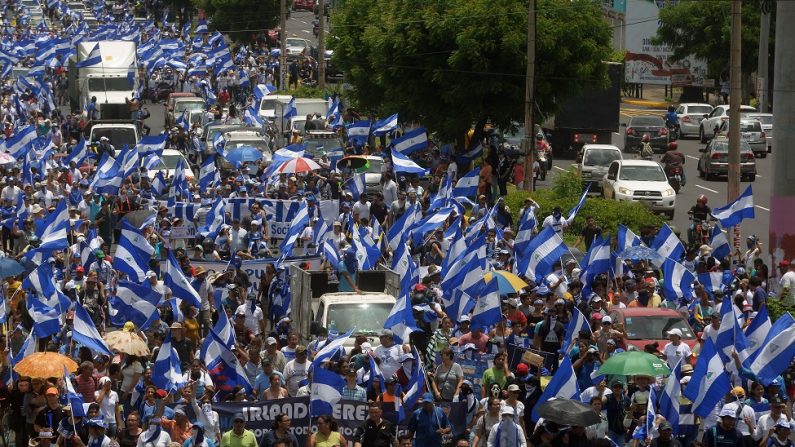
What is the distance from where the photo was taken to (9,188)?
3100cm

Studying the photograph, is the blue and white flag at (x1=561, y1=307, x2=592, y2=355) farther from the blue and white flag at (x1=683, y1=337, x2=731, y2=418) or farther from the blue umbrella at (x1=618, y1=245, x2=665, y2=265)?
the blue umbrella at (x1=618, y1=245, x2=665, y2=265)

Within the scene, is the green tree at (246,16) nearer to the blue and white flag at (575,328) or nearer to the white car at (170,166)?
the white car at (170,166)

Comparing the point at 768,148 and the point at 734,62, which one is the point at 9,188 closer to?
the point at 734,62

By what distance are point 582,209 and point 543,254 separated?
8.08m

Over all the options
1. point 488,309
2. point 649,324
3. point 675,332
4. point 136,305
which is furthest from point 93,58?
point 675,332

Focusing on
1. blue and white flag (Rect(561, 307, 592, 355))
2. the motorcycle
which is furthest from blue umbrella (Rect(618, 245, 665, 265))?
the motorcycle

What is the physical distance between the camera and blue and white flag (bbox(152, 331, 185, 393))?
55.9ft

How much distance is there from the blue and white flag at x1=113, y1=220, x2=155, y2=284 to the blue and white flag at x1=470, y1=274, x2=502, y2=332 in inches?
187

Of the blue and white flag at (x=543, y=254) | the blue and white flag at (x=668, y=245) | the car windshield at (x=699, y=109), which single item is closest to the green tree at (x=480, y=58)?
the car windshield at (x=699, y=109)

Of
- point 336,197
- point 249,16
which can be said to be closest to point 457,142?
point 336,197

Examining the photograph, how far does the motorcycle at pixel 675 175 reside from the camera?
39.9 metres

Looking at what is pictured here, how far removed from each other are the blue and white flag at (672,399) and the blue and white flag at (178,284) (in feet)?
23.2

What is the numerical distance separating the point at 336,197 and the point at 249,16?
47295 mm

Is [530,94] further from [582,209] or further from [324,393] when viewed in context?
[324,393]
